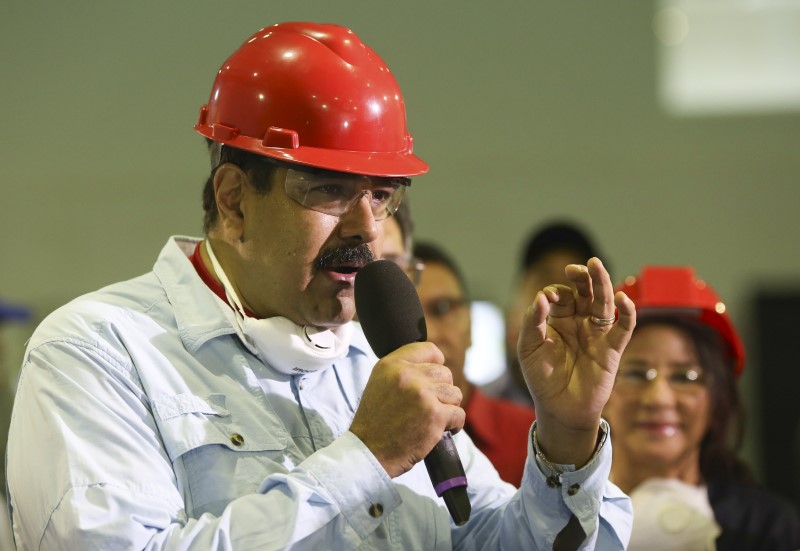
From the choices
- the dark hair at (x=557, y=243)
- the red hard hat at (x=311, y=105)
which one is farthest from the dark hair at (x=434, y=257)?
the red hard hat at (x=311, y=105)

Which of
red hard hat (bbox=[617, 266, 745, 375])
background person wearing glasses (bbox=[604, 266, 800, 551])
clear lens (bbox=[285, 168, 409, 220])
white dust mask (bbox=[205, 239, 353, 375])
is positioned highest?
clear lens (bbox=[285, 168, 409, 220])

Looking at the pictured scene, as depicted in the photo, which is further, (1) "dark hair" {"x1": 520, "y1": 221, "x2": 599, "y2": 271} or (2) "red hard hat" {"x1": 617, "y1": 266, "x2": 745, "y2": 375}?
Result: (1) "dark hair" {"x1": 520, "y1": 221, "x2": 599, "y2": 271}

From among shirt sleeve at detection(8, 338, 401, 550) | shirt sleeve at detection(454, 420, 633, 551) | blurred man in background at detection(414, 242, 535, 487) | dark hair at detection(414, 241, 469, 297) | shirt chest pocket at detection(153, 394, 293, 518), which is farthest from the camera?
dark hair at detection(414, 241, 469, 297)

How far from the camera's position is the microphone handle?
1.53 m

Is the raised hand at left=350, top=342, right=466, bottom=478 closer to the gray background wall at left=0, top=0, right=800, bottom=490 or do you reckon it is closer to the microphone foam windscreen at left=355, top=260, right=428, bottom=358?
the microphone foam windscreen at left=355, top=260, right=428, bottom=358

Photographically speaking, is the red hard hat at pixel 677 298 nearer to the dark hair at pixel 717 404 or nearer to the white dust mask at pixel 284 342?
the dark hair at pixel 717 404

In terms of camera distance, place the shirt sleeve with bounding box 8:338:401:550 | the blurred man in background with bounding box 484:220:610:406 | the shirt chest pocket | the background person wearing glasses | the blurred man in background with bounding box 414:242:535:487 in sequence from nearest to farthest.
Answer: the shirt sleeve with bounding box 8:338:401:550 < the shirt chest pocket < the background person wearing glasses < the blurred man in background with bounding box 414:242:535:487 < the blurred man in background with bounding box 484:220:610:406

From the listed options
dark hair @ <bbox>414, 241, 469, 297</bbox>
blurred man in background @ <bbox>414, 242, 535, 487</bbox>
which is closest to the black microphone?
Answer: blurred man in background @ <bbox>414, 242, 535, 487</bbox>

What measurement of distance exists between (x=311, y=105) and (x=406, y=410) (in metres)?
0.55

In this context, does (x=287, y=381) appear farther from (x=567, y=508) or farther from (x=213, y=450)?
(x=567, y=508)

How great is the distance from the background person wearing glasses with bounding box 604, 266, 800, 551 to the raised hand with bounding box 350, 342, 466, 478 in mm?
1190

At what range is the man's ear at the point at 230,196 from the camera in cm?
187

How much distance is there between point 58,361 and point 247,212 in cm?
42

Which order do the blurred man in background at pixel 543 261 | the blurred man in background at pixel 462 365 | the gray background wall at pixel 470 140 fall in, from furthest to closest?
the gray background wall at pixel 470 140, the blurred man in background at pixel 543 261, the blurred man in background at pixel 462 365
